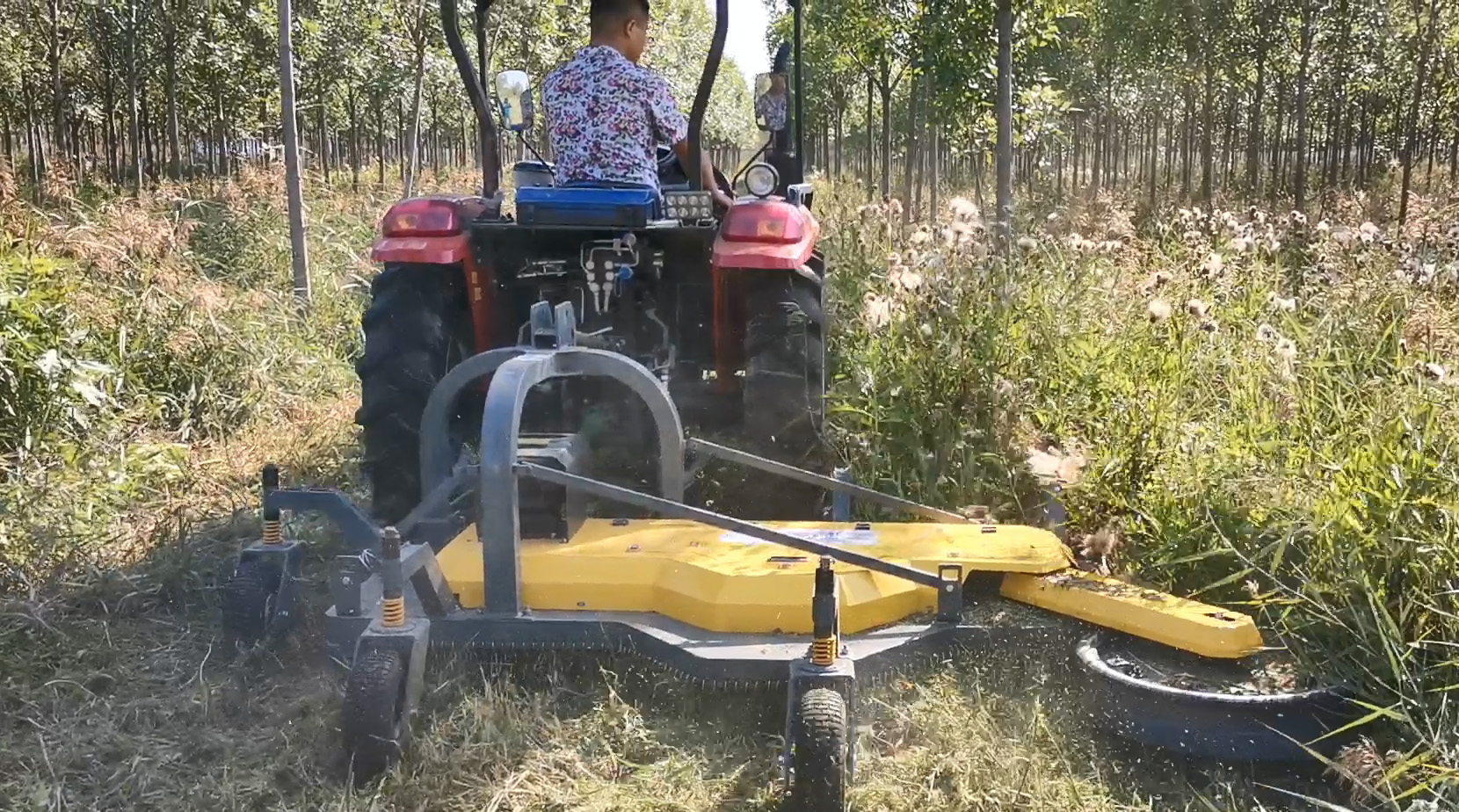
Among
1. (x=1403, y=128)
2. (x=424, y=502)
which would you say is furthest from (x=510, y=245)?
(x=1403, y=128)

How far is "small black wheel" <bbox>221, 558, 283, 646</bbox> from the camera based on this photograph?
126 inches

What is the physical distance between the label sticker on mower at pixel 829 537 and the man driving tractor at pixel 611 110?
1338mm

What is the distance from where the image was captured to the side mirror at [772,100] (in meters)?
4.78

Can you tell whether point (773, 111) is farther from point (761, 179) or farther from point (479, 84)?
point (479, 84)

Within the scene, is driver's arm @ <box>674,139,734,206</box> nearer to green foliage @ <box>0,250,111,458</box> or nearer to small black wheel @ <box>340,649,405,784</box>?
small black wheel @ <box>340,649,405,784</box>

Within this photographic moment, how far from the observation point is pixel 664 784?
2.66m

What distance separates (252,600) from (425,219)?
1.39m

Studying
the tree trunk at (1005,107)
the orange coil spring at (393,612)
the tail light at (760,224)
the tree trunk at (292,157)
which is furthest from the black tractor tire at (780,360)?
the tree trunk at (292,157)

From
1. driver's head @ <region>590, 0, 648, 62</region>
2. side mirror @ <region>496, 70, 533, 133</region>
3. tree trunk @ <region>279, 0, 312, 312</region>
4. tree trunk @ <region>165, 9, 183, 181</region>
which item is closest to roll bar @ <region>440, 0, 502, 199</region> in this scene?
side mirror @ <region>496, 70, 533, 133</region>

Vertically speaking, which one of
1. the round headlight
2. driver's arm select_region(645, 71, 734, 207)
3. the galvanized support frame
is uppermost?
driver's arm select_region(645, 71, 734, 207)

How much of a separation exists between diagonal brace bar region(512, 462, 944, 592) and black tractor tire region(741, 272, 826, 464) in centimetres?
117

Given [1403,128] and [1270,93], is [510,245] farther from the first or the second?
[1403,128]

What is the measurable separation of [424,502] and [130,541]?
1.65 meters

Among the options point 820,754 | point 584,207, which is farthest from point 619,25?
point 820,754
